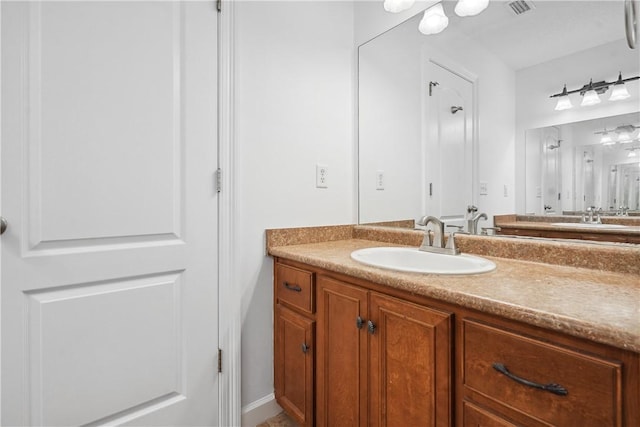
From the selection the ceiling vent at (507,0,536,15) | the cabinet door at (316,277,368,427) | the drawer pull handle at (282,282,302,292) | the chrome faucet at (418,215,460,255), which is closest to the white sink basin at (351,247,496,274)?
the chrome faucet at (418,215,460,255)

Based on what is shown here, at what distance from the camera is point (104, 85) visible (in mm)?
1120

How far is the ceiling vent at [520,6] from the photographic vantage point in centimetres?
124

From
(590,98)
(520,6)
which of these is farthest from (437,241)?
(520,6)

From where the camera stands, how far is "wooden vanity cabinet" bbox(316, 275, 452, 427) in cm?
84

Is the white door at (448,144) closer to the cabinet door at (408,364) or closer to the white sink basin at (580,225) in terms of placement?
the white sink basin at (580,225)

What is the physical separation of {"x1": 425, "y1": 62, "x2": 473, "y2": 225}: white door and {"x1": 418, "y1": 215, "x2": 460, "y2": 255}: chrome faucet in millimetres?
165

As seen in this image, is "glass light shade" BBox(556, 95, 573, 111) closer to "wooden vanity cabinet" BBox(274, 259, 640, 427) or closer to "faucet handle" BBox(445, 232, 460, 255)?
"faucet handle" BBox(445, 232, 460, 255)

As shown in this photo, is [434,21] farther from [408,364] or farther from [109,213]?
[109,213]

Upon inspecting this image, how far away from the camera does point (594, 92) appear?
3.60 feet

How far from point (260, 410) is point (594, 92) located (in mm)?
1844

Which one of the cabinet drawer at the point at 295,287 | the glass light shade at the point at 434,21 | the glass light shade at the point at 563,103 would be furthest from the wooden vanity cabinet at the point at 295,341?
the glass light shade at the point at 434,21

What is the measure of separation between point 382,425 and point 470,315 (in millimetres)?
495

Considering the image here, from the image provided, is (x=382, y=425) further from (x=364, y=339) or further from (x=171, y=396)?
(x=171, y=396)

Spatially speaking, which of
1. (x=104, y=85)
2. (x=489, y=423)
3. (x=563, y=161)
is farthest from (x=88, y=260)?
(x=563, y=161)
